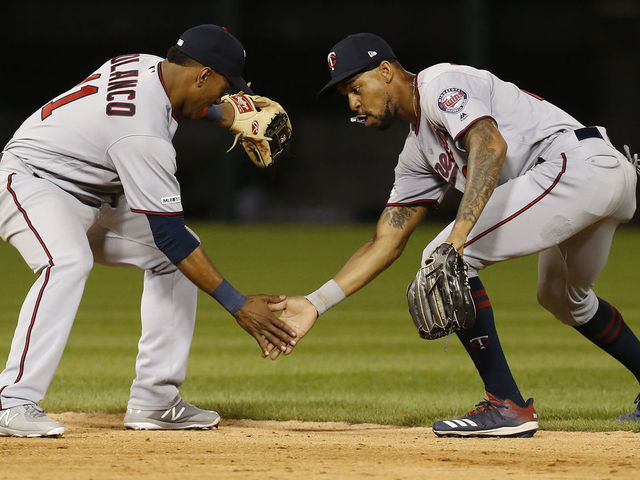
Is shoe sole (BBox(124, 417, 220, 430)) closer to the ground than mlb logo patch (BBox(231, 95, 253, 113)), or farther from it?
closer to the ground

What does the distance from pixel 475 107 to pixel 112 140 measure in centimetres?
154

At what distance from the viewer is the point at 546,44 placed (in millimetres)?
27578

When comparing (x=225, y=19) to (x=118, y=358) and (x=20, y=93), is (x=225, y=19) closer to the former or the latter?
(x=20, y=93)

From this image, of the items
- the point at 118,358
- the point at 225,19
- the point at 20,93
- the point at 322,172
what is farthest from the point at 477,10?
the point at 118,358

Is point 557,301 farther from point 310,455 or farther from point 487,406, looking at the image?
point 310,455

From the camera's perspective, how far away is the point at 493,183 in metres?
4.50

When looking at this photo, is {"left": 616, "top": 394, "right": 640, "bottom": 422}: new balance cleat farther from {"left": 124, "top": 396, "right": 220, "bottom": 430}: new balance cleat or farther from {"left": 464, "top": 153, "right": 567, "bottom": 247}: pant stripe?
{"left": 124, "top": 396, "right": 220, "bottom": 430}: new balance cleat

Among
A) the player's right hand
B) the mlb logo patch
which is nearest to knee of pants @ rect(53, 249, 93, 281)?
the player's right hand

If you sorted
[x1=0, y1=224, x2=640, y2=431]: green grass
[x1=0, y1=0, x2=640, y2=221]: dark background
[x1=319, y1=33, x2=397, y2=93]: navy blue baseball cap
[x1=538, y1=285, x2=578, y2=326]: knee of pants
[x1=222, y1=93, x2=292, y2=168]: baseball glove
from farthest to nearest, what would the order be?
[x1=0, y1=0, x2=640, y2=221]: dark background, [x1=0, y1=224, x2=640, y2=431]: green grass, [x1=222, y1=93, x2=292, y2=168]: baseball glove, [x1=538, y1=285, x2=578, y2=326]: knee of pants, [x1=319, y1=33, x2=397, y2=93]: navy blue baseball cap

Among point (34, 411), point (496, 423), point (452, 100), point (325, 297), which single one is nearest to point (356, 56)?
point (452, 100)

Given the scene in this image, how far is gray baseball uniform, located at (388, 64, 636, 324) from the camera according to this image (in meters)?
4.73

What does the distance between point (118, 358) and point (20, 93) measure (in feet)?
71.0

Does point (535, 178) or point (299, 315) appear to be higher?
point (535, 178)

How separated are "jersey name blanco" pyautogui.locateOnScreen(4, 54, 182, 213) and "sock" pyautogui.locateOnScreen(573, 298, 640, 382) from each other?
2.13m
